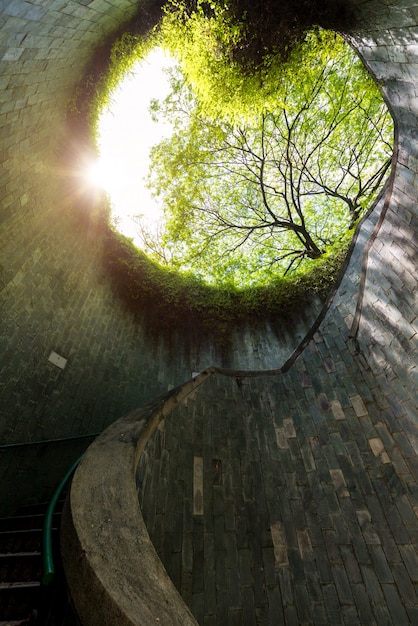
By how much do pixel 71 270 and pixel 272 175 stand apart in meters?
8.35

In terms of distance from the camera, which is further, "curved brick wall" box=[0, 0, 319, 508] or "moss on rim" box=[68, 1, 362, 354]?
"moss on rim" box=[68, 1, 362, 354]

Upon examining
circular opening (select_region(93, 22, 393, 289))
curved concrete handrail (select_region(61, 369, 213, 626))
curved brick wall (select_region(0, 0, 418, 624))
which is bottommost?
curved concrete handrail (select_region(61, 369, 213, 626))

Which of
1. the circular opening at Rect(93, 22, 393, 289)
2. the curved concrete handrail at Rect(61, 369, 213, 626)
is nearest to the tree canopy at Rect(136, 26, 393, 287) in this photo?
the circular opening at Rect(93, 22, 393, 289)

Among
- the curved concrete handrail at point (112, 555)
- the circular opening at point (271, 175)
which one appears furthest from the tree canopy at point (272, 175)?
the curved concrete handrail at point (112, 555)

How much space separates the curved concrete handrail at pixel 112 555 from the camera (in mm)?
1700

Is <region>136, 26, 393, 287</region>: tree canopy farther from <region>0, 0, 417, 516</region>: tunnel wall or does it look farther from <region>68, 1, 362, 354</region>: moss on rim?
<region>0, 0, 417, 516</region>: tunnel wall

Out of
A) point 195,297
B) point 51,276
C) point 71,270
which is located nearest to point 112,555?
point 51,276

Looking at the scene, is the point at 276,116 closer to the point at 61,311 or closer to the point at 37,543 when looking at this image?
the point at 61,311

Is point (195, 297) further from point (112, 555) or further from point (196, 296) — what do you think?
point (112, 555)

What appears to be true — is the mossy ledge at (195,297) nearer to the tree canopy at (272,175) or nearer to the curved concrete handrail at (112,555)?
the tree canopy at (272,175)

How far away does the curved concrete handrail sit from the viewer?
1700 millimetres

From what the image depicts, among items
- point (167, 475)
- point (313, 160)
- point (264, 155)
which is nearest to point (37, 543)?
point (167, 475)

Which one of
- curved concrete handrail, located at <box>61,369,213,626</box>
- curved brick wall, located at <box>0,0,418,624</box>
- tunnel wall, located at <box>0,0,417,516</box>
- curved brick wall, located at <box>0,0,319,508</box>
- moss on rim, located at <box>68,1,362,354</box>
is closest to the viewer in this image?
curved concrete handrail, located at <box>61,369,213,626</box>

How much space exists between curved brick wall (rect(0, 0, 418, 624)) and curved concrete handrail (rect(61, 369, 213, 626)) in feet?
4.57
